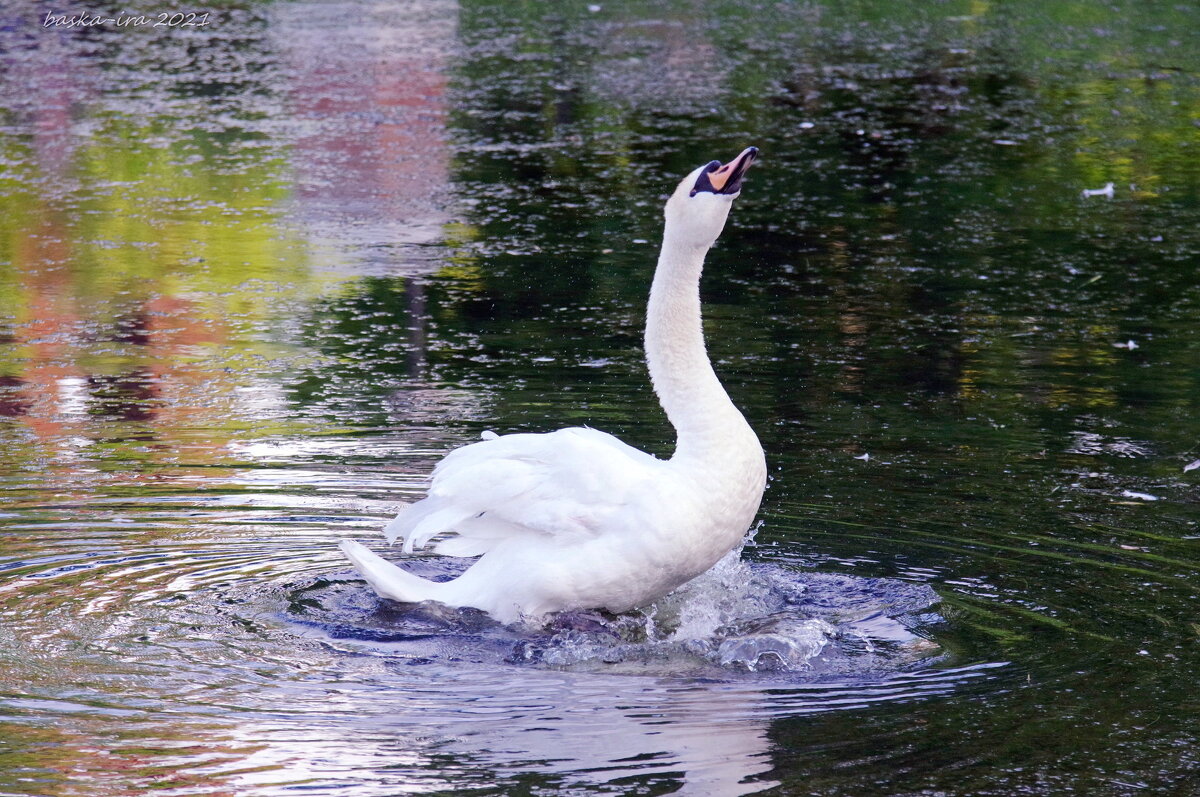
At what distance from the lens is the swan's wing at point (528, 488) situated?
18.6ft

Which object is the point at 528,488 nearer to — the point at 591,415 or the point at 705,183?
the point at 705,183

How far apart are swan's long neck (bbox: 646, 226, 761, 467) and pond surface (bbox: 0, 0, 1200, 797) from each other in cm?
68

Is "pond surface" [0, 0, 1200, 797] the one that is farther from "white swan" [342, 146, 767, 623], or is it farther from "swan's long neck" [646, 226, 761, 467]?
"swan's long neck" [646, 226, 761, 467]

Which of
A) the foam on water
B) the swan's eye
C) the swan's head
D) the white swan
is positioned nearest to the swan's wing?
the white swan

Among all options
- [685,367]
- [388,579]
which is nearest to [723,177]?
[685,367]

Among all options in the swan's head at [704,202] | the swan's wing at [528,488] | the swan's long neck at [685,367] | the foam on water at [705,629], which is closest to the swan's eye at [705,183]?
the swan's head at [704,202]

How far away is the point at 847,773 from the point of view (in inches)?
176

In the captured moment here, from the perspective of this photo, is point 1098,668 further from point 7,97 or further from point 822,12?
point 822,12

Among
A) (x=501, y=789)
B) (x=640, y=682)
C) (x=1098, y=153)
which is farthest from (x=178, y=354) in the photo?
(x=1098, y=153)

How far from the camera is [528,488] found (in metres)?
5.82

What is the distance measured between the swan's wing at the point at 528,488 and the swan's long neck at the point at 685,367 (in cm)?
19

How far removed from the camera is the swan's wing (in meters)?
5.68

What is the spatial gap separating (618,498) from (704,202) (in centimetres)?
106

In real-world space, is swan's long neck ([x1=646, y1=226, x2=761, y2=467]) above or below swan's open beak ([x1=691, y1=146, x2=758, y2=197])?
below
